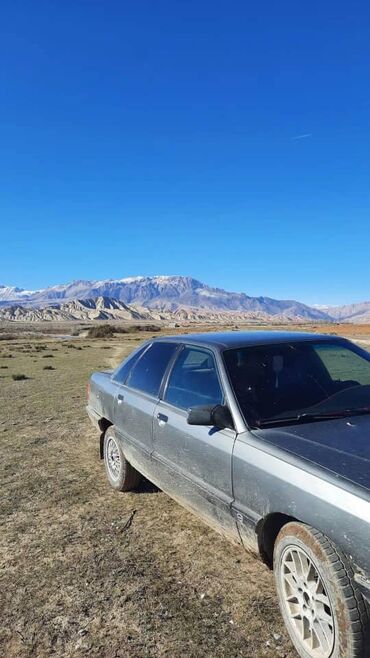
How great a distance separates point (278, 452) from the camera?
2.71m

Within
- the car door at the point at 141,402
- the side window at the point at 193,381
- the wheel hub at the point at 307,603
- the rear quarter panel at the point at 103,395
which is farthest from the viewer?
the rear quarter panel at the point at 103,395

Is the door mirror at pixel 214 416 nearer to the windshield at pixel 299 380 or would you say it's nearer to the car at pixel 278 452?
the car at pixel 278 452

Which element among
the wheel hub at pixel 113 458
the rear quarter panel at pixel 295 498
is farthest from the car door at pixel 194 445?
the wheel hub at pixel 113 458

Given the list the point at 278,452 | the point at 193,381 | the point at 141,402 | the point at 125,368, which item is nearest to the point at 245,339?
the point at 193,381

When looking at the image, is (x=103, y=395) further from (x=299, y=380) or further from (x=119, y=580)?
(x=299, y=380)

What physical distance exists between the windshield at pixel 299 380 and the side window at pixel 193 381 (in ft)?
0.61

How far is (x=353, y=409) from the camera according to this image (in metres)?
3.28

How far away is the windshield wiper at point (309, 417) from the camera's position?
310 cm

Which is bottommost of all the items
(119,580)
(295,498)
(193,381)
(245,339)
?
(119,580)

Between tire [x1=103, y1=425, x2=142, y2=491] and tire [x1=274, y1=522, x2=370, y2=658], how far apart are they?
2520 mm

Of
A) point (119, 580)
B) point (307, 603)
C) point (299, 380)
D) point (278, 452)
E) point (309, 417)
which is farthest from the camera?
point (299, 380)

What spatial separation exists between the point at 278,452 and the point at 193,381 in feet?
4.43

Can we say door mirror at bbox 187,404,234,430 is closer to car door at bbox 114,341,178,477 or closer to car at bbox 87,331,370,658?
car at bbox 87,331,370,658

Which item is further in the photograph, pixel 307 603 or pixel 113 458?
pixel 113 458
